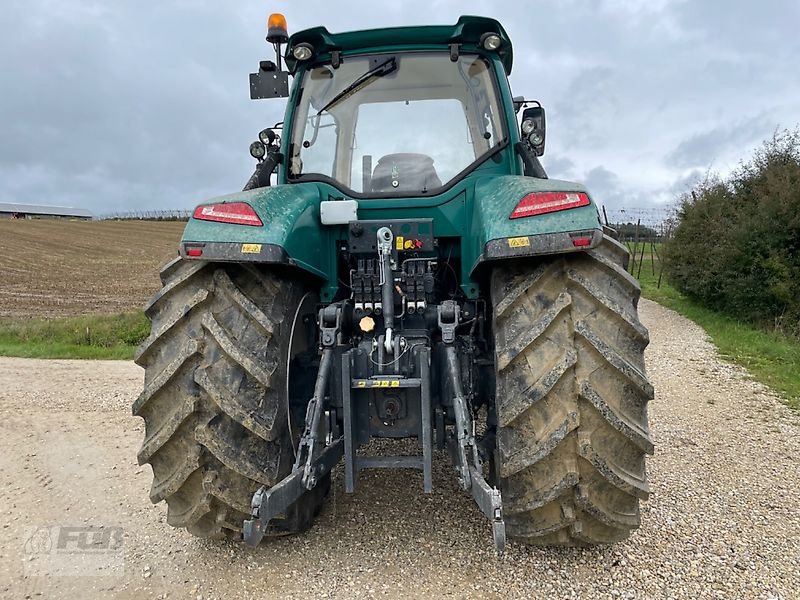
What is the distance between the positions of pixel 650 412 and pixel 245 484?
171 inches

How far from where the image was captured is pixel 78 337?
10.9 m

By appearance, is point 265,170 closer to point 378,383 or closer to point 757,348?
point 378,383

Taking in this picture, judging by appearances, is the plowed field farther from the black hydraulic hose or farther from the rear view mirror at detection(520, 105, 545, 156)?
the black hydraulic hose

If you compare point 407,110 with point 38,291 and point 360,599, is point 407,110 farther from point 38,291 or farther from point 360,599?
point 38,291

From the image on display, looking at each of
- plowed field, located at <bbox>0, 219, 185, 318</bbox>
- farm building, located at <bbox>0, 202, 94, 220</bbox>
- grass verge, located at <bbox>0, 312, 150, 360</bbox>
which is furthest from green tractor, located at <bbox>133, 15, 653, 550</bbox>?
farm building, located at <bbox>0, 202, 94, 220</bbox>

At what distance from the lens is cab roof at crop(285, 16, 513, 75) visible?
3287 millimetres

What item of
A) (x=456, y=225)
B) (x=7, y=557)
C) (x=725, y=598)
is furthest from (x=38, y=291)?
(x=725, y=598)

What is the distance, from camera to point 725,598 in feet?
8.46

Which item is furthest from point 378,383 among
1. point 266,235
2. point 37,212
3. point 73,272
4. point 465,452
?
point 37,212

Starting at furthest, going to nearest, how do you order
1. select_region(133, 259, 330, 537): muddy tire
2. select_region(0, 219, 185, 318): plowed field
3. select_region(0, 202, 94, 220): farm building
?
select_region(0, 202, 94, 220): farm building < select_region(0, 219, 185, 318): plowed field < select_region(133, 259, 330, 537): muddy tire

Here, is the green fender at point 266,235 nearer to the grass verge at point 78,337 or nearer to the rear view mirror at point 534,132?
the rear view mirror at point 534,132

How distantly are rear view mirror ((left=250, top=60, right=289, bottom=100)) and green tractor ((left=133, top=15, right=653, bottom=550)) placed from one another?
316mm

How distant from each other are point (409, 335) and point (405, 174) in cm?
A: 93

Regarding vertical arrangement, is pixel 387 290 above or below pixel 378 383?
above
